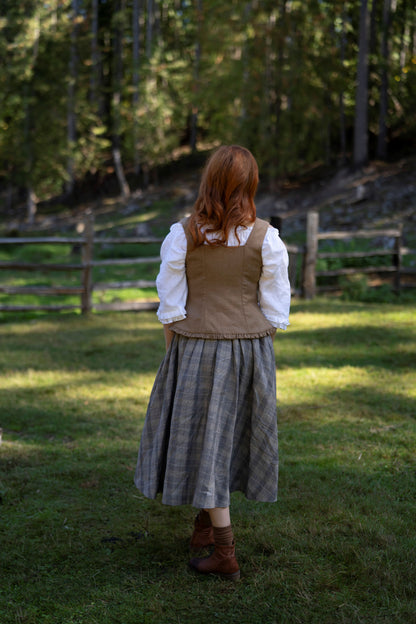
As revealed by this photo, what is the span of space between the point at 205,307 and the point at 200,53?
28277 mm

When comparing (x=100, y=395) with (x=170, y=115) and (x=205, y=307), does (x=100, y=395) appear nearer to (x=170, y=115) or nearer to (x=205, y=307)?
(x=205, y=307)

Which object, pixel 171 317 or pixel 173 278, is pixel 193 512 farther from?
pixel 173 278

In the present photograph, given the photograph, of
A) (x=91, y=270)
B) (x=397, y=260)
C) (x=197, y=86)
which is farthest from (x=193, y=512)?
(x=197, y=86)

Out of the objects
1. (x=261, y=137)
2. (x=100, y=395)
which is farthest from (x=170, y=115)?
(x=100, y=395)

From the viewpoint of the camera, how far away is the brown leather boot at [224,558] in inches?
103

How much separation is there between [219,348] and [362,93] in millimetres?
19118

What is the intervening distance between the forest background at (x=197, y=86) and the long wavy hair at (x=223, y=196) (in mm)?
18743

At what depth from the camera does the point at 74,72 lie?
26609 mm

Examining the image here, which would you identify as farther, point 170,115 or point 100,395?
point 170,115

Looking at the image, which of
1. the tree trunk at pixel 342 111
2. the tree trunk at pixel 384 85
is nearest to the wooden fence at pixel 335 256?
the tree trunk at pixel 384 85

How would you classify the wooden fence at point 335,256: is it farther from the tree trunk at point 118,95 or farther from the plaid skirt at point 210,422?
the tree trunk at point 118,95

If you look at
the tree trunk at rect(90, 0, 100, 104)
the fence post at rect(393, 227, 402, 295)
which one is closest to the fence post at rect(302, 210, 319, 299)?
the fence post at rect(393, 227, 402, 295)

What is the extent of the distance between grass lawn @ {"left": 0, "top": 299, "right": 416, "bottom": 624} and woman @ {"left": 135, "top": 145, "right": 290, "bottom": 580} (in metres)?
0.27

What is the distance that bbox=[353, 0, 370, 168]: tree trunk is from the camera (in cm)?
1939
